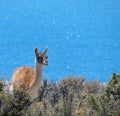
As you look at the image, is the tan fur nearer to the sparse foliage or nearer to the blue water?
the sparse foliage

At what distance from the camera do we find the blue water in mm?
30752

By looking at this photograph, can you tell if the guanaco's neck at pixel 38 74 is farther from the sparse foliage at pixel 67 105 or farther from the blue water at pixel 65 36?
the blue water at pixel 65 36

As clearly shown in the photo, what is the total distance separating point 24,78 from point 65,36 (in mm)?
38493

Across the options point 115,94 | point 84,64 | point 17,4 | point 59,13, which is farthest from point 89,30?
point 115,94

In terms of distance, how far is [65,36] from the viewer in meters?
46.8

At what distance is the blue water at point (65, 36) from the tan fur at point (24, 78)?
7756 mm

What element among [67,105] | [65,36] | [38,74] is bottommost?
[67,105]

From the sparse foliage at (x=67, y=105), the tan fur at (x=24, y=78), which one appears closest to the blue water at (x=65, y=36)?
the sparse foliage at (x=67, y=105)

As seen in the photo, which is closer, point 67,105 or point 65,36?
point 67,105

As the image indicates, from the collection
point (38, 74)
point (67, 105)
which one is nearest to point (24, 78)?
point (38, 74)

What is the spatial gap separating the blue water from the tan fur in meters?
7.76

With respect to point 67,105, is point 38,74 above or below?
above

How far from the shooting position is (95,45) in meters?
40.5

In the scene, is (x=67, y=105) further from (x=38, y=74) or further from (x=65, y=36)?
(x=65, y=36)
